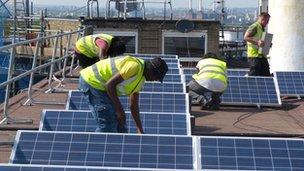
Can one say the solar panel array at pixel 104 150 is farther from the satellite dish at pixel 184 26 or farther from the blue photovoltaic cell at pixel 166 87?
the satellite dish at pixel 184 26

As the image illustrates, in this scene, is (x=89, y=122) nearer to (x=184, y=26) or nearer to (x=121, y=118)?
(x=121, y=118)

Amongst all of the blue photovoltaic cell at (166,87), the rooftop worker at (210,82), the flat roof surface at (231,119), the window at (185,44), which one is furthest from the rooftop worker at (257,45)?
the window at (185,44)

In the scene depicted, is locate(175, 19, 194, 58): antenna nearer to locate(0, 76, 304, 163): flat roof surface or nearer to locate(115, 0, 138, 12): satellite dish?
locate(115, 0, 138, 12): satellite dish

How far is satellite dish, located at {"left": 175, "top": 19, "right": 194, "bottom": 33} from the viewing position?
2320 centimetres

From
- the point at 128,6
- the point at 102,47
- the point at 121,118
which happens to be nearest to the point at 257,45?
the point at 102,47

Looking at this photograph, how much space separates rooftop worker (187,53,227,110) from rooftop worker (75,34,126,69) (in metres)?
2.05

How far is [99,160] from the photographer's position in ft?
21.4

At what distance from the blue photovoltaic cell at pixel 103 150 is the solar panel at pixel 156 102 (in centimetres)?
300

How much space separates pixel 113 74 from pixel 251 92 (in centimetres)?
611

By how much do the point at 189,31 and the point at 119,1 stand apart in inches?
120

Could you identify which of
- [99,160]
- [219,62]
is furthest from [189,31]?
[99,160]

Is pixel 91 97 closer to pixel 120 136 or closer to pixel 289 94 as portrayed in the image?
pixel 120 136

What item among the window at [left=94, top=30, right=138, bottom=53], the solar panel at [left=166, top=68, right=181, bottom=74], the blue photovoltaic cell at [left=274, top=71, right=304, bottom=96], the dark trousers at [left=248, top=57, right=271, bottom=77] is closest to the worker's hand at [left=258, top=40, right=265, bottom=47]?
the dark trousers at [left=248, top=57, right=271, bottom=77]

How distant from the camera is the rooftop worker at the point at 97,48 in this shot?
394 inches
